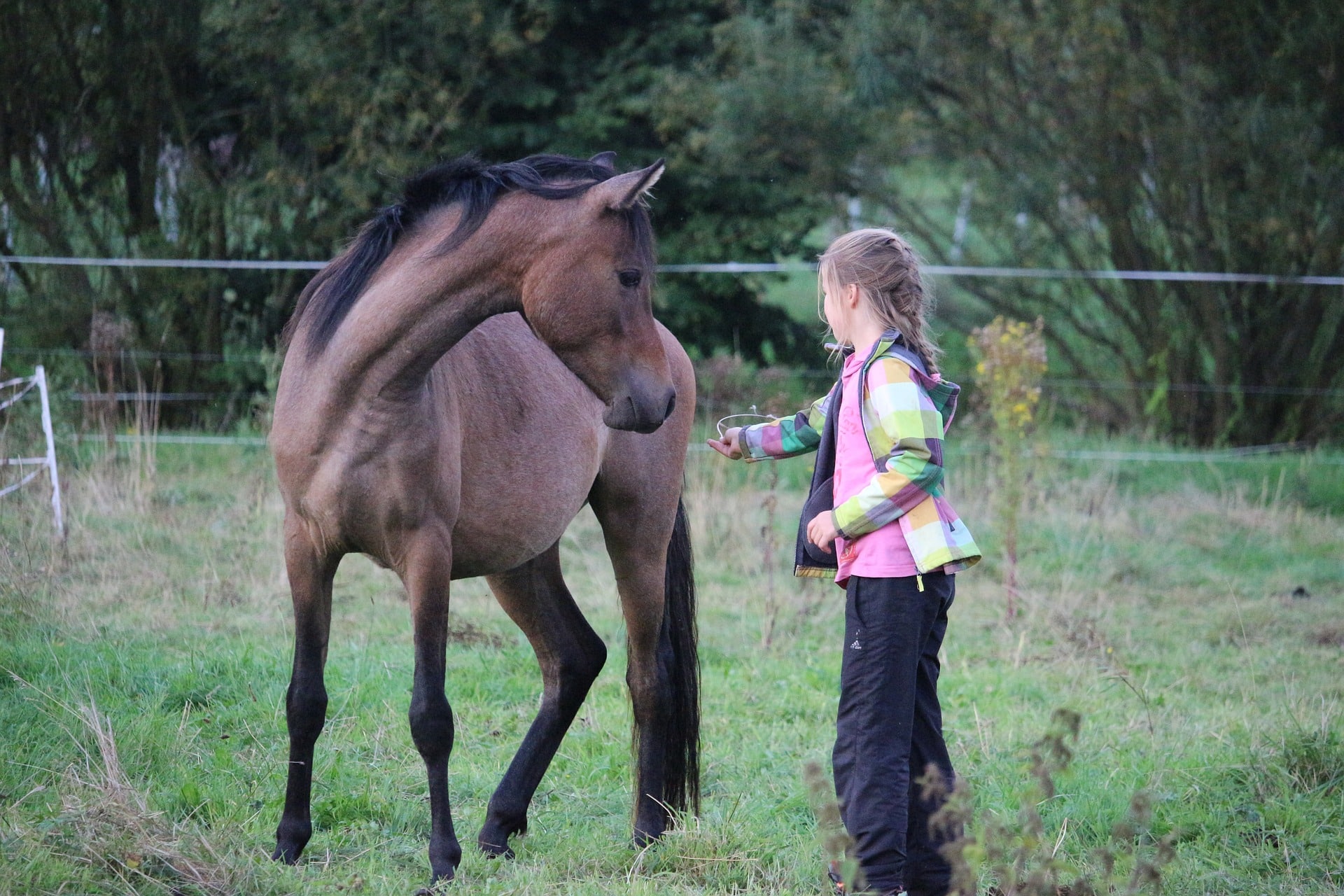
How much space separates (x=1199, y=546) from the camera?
7.82 m

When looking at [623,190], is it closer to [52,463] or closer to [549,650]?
[549,650]

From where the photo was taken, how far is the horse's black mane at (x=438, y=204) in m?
3.12

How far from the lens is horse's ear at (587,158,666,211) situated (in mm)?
2910

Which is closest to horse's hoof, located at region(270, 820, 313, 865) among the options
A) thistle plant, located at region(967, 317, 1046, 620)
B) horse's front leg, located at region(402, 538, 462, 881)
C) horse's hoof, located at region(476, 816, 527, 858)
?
horse's front leg, located at region(402, 538, 462, 881)

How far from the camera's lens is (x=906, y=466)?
2705 millimetres

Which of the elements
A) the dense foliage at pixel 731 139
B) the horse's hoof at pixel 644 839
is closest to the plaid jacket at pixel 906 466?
the horse's hoof at pixel 644 839

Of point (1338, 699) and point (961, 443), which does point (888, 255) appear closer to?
point (1338, 699)

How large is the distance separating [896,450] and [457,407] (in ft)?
4.29

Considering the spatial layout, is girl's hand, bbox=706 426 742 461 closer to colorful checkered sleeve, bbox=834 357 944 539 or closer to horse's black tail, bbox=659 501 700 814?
colorful checkered sleeve, bbox=834 357 944 539

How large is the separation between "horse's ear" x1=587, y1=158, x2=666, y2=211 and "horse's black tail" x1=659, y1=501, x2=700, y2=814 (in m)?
1.49

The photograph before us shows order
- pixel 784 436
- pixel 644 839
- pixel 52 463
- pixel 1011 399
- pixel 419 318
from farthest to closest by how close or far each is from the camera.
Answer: pixel 1011 399
pixel 52 463
pixel 644 839
pixel 784 436
pixel 419 318

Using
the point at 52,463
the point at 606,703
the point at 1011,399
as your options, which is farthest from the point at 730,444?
the point at 52,463

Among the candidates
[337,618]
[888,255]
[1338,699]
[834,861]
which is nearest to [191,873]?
[834,861]

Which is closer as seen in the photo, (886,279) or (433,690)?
(886,279)
